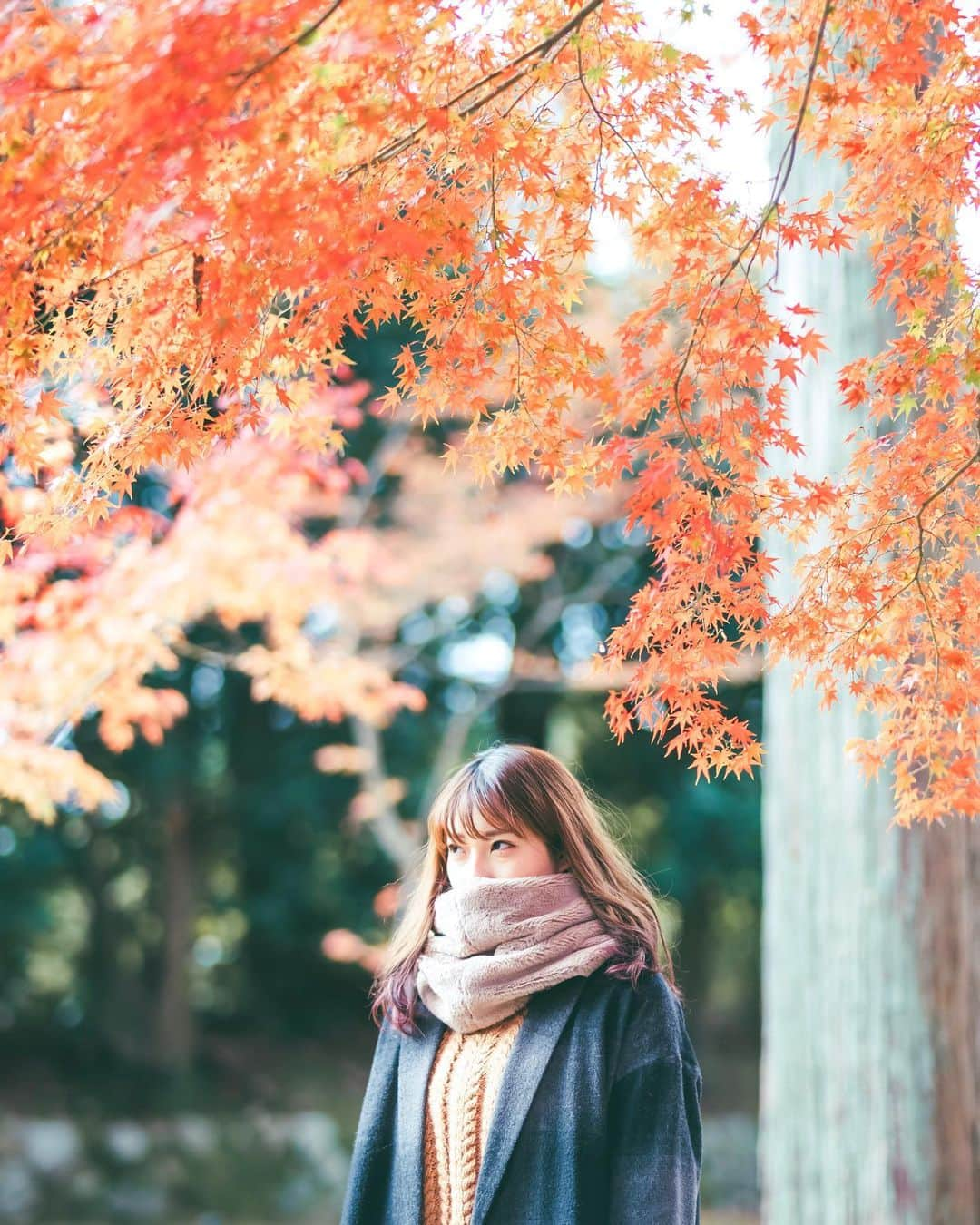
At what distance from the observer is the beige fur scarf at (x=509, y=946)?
1.87m

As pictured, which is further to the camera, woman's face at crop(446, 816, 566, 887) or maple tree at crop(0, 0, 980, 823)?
woman's face at crop(446, 816, 566, 887)

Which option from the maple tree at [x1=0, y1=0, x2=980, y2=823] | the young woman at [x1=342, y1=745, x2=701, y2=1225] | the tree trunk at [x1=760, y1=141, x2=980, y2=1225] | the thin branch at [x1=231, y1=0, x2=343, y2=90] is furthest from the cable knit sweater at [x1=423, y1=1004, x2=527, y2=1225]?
the tree trunk at [x1=760, y1=141, x2=980, y2=1225]

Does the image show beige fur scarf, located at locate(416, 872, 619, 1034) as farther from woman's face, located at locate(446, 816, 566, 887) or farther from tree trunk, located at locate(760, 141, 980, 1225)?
tree trunk, located at locate(760, 141, 980, 1225)

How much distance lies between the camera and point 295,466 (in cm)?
452

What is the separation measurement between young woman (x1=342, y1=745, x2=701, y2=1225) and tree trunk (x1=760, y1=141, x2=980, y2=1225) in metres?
2.05

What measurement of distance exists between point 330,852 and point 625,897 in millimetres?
9329

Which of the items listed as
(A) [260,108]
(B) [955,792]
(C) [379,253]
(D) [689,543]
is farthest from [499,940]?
(A) [260,108]

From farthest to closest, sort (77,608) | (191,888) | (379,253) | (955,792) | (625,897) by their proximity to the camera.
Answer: (191,888), (77,608), (955,792), (625,897), (379,253)

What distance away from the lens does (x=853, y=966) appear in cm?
391

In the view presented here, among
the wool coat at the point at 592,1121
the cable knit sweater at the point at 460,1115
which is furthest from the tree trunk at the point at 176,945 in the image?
the wool coat at the point at 592,1121

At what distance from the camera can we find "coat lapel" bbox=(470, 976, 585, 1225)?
69.6 inches

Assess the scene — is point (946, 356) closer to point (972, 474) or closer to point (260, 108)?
point (972, 474)

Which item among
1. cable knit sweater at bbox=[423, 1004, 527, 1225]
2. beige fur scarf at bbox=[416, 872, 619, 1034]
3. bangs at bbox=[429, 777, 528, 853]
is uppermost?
bangs at bbox=[429, 777, 528, 853]

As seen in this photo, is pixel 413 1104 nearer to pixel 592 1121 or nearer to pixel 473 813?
pixel 592 1121
